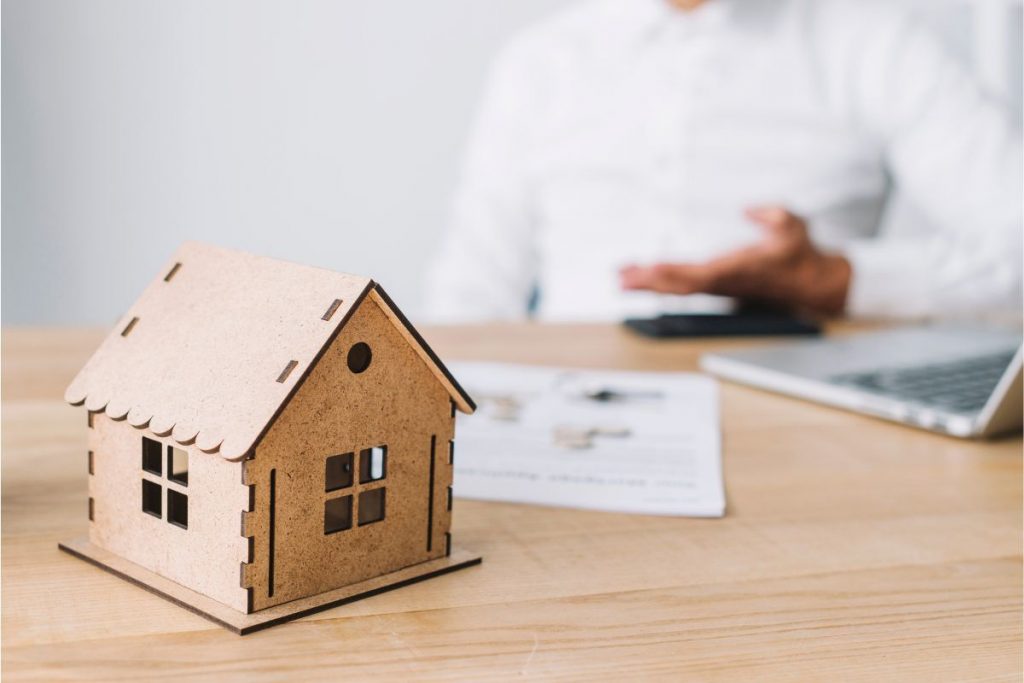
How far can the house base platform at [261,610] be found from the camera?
0.43m

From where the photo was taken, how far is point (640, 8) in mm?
2016

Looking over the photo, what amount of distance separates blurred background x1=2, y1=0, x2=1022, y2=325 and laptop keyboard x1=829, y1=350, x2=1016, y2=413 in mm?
1744

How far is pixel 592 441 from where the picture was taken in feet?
2.45

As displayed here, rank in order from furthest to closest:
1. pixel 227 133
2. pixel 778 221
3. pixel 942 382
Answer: pixel 227 133 < pixel 778 221 < pixel 942 382

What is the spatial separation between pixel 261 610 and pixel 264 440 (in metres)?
0.08

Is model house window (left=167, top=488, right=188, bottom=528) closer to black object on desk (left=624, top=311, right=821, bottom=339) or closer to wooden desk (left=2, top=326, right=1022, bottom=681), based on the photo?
wooden desk (left=2, top=326, right=1022, bottom=681)

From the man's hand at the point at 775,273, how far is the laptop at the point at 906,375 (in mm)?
222

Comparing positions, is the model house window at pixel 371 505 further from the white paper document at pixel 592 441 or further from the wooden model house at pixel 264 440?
the white paper document at pixel 592 441

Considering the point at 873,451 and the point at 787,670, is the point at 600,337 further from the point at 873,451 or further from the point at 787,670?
the point at 787,670

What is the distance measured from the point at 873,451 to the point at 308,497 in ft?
1.60

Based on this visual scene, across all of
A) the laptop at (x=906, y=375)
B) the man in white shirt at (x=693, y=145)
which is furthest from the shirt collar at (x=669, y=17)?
the laptop at (x=906, y=375)

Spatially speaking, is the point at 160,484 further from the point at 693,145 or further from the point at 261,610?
the point at 693,145

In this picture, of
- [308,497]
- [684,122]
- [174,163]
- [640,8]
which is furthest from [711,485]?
[174,163]

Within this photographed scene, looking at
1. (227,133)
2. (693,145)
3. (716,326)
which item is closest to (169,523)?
(716,326)
